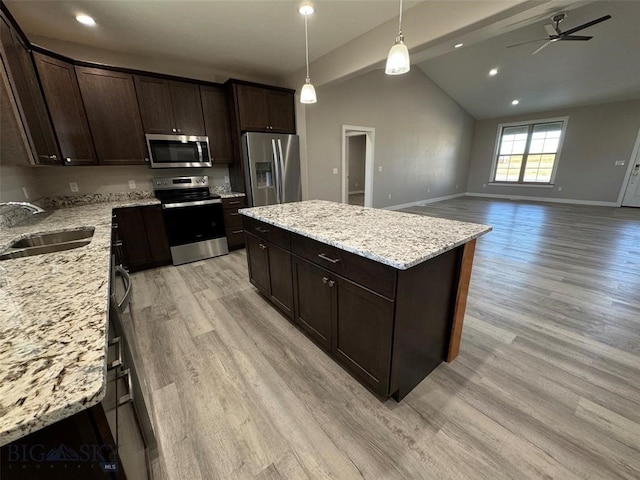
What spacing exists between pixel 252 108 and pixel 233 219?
5.31 feet

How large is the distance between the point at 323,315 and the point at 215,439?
855 millimetres

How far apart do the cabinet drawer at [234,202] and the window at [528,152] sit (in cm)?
900

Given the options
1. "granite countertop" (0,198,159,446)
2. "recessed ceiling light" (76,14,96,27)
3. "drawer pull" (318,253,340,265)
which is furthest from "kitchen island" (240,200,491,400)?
"recessed ceiling light" (76,14,96,27)

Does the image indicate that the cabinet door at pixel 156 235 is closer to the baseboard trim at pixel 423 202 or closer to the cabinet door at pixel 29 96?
the cabinet door at pixel 29 96


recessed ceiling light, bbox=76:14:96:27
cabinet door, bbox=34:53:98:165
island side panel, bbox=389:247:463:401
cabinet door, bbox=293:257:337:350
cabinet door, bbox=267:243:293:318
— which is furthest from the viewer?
cabinet door, bbox=34:53:98:165

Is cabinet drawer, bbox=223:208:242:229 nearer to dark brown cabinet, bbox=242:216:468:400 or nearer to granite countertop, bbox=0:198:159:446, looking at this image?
dark brown cabinet, bbox=242:216:468:400

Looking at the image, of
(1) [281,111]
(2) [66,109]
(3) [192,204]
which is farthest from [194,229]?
(1) [281,111]

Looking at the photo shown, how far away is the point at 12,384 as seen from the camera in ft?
1.66

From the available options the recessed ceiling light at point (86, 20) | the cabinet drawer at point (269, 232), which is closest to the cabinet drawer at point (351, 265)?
the cabinet drawer at point (269, 232)

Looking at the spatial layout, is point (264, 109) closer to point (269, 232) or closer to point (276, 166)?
point (276, 166)

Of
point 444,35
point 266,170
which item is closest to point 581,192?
point 444,35

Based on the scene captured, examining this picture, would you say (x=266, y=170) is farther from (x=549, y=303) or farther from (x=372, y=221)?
(x=549, y=303)

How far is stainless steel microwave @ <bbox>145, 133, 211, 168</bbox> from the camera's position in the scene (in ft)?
10.6

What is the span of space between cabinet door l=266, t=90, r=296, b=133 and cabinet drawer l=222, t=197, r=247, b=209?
1184 millimetres
